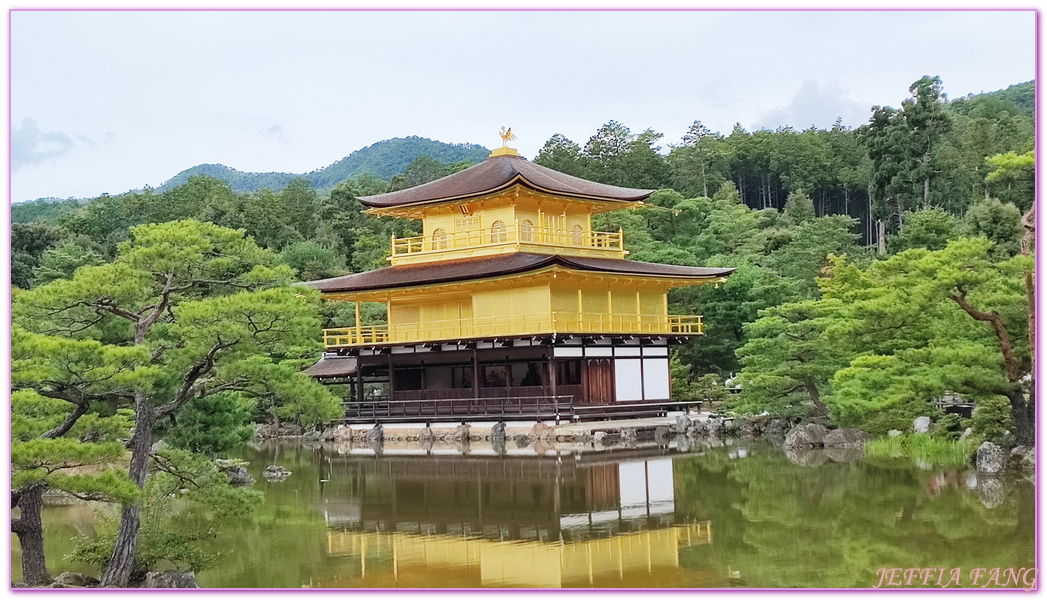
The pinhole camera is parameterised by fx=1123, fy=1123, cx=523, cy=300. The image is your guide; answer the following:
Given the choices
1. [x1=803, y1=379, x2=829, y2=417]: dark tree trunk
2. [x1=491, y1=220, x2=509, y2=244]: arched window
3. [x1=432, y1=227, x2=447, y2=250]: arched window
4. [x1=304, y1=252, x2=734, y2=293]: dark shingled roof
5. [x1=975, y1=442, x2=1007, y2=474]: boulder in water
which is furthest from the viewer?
[x1=432, y1=227, x2=447, y2=250]: arched window

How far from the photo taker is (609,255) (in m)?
26.7

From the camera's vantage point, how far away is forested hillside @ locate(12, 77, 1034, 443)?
13344 millimetres

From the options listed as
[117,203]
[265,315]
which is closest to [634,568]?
[265,315]

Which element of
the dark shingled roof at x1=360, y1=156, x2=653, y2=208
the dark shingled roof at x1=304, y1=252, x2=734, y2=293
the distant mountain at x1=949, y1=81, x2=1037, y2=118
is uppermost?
the distant mountain at x1=949, y1=81, x2=1037, y2=118

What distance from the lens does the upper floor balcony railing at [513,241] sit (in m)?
25.3

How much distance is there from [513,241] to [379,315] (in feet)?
25.3

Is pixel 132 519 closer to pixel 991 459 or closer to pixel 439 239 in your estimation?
pixel 991 459

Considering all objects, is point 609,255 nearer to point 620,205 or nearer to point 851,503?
point 620,205

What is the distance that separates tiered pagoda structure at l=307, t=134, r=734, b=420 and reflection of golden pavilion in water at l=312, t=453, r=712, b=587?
6.86m

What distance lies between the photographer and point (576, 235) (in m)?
26.6

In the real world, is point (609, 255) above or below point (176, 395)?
above

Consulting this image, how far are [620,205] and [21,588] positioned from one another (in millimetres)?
20617

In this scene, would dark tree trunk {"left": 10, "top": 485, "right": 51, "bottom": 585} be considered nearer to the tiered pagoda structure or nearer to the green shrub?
the green shrub

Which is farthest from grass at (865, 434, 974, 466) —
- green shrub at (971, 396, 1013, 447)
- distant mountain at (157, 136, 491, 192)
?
distant mountain at (157, 136, 491, 192)
